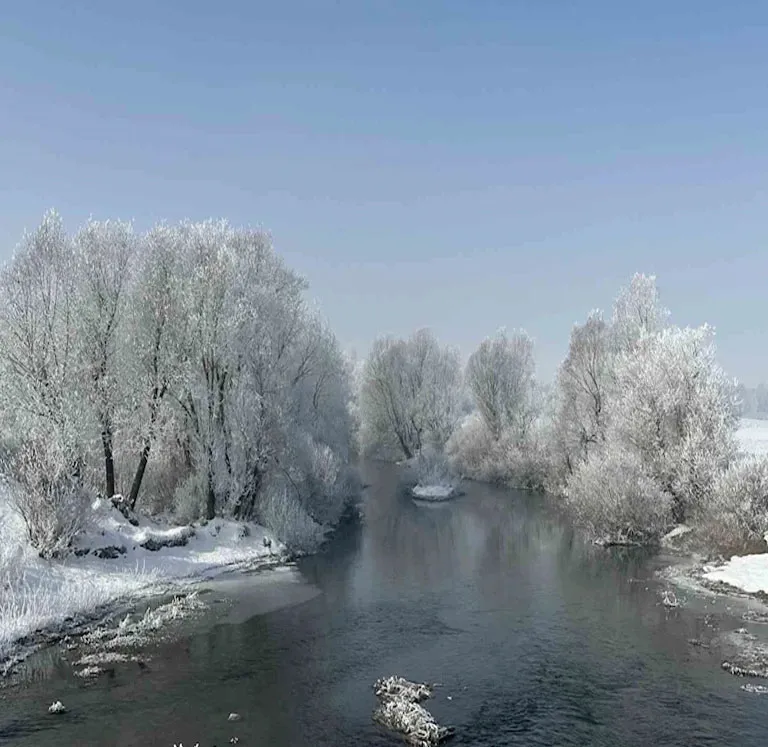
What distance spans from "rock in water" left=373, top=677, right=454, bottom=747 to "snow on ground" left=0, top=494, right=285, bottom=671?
10.8 metres

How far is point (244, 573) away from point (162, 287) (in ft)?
50.9

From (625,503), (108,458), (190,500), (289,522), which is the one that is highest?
(108,458)

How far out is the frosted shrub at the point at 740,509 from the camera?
106 feet

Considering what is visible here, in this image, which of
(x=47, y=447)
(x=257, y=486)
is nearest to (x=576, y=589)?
(x=257, y=486)

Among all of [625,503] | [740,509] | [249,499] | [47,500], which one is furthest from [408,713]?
[625,503]

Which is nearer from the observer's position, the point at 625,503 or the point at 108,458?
the point at 108,458

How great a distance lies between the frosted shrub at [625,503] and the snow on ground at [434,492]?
1973 centimetres

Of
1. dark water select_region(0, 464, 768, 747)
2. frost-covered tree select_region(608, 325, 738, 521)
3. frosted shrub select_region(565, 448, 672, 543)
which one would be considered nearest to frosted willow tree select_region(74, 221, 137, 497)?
dark water select_region(0, 464, 768, 747)

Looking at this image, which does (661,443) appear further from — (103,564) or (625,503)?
(103,564)

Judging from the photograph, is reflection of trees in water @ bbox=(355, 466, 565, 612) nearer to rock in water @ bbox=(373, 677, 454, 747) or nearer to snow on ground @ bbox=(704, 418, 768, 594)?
snow on ground @ bbox=(704, 418, 768, 594)

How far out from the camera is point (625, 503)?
123 ft

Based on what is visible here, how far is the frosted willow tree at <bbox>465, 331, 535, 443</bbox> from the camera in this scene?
70.9 metres

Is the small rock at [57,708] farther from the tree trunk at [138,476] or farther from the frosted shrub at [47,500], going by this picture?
the tree trunk at [138,476]

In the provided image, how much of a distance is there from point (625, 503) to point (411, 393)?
144 feet
